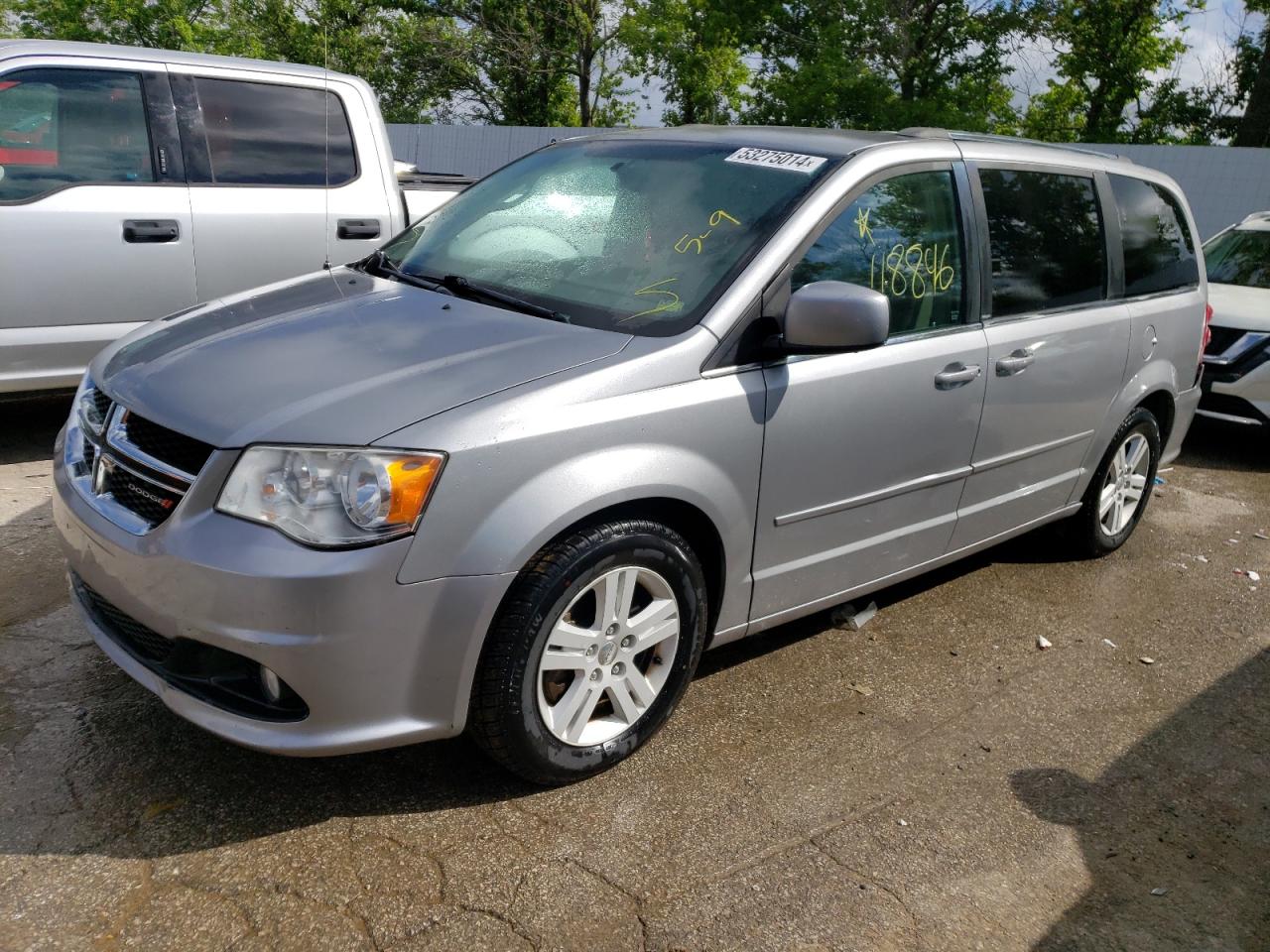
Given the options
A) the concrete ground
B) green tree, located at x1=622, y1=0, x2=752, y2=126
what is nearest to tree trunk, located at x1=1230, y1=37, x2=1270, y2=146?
green tree, located at x1=622, y1=0, x2=752, y2=126

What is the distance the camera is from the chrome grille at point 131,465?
2.75 meters

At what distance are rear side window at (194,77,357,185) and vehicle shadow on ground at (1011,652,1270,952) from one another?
4754mm

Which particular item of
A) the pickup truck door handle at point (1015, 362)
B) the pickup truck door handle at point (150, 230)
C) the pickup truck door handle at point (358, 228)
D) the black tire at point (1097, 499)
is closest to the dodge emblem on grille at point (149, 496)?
the pickup truck door handle at point (1015, 362)

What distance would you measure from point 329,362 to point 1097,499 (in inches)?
145

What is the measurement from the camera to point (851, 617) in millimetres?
4465

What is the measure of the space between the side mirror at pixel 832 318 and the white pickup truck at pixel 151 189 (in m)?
3.69

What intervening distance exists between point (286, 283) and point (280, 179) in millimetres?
2395

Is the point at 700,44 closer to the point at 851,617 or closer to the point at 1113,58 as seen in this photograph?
the point at 1113,58

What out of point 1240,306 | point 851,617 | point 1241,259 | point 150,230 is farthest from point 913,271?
point 1241,259

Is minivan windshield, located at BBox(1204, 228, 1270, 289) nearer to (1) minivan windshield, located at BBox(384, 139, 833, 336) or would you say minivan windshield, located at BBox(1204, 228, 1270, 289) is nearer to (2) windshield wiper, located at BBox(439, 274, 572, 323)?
(1) minivan windshield, located at BBox(384, 139, 833, 336)

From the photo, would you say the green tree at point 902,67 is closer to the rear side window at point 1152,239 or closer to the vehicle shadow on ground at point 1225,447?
the vehicle shadow on ground at point 1225,447

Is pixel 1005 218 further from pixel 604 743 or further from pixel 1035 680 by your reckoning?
pixel 604 743

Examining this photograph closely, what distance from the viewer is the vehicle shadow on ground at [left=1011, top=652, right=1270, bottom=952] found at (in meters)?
2.82

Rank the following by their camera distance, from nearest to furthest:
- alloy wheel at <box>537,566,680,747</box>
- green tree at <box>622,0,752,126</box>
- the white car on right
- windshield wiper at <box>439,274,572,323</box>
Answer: alloy wheel at <box>537,566,680,747</box>
windshield wiper at <box>439,274,572,323</box>
the white car on right
green tree at <box>622,0,752,126</box>
